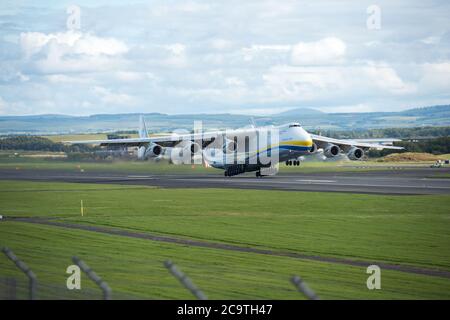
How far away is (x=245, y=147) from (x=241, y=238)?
136ft

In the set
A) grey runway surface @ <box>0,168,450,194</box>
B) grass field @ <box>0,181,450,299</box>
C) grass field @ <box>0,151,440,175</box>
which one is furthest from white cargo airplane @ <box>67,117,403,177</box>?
grass field @ <box>0,181,450,299</box>

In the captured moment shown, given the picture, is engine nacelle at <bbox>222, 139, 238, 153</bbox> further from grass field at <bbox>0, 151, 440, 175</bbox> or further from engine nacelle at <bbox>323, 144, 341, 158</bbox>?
engine nacelle at <bbox>323, 144, 341, 158</bbox>

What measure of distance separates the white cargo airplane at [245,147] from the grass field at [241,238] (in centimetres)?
1677

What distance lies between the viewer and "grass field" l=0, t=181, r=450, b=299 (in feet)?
69.3

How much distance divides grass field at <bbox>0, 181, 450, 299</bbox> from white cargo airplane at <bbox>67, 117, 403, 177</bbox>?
1677 cm

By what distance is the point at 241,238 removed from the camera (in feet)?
104

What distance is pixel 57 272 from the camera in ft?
72.9

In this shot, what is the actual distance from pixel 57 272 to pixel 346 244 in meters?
11.9

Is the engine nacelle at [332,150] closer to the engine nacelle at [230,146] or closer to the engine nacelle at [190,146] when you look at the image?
the engine nacelle at [230,146]

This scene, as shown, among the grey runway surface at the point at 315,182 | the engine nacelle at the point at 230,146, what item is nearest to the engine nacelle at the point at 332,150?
the grey runway surface at the point at 315,182

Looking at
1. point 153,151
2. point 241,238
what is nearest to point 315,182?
point 153,151
